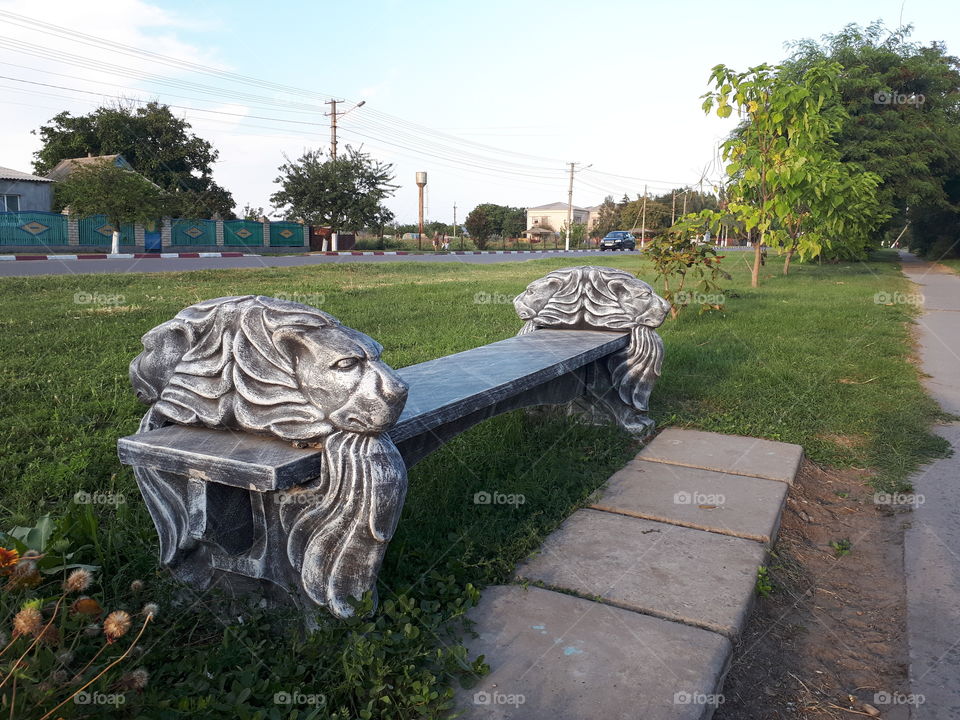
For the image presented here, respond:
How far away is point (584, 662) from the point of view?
195 cm

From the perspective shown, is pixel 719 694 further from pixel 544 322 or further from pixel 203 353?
pixel 544 322

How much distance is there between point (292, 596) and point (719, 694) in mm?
1168

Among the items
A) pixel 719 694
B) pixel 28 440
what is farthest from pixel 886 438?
pixel 28 440

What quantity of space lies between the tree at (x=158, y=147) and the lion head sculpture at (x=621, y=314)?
29914 millimetres

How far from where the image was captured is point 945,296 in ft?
48.4

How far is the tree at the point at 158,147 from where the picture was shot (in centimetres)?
3216
